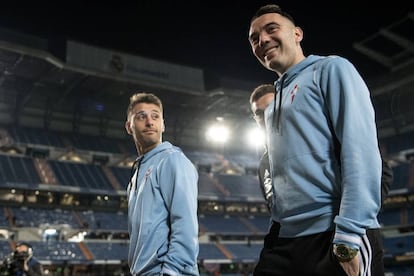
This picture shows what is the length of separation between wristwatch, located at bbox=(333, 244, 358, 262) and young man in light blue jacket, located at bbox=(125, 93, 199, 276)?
1500mm

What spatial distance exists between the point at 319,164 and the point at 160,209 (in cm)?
161

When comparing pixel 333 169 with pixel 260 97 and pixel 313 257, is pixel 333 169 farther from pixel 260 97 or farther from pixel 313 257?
pixel 260 97

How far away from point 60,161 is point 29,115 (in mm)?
4467

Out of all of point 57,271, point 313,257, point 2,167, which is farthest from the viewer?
point 2,167

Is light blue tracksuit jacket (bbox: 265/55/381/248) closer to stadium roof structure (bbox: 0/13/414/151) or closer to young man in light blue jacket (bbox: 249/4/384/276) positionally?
young man in light blue jacket (bbox: 249/4/384/276)

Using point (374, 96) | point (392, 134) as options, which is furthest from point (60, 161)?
point (392, 134)

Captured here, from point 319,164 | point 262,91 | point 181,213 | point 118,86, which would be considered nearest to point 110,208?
point 118,86

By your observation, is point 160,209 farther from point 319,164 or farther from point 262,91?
point 262,91

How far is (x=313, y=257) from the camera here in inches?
74.9

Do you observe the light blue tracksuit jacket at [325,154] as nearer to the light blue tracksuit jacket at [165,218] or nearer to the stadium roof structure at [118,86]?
the light blue tracksuit jacket at [165,218]

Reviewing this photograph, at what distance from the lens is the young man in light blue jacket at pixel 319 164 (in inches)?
69.5

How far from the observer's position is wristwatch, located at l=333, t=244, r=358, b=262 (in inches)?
67.1

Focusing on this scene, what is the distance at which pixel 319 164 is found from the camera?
2.01m

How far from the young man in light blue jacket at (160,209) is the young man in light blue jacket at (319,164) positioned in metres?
0.98
